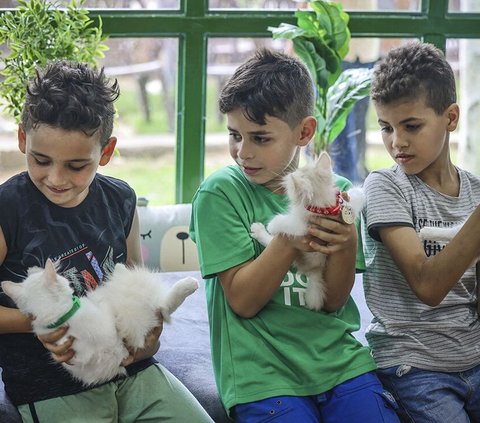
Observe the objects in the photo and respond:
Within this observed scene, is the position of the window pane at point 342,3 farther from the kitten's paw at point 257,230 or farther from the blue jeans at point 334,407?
the blue jeans at point 334,407

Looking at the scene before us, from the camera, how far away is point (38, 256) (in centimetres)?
194

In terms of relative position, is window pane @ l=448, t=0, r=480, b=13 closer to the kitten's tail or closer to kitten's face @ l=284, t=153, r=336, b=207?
kitten's face @ l=284, t=153, r=336, b=207

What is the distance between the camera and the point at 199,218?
6.65 feet

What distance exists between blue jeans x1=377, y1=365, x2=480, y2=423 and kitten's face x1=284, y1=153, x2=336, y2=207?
0.51m

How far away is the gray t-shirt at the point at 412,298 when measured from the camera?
2.05 metres

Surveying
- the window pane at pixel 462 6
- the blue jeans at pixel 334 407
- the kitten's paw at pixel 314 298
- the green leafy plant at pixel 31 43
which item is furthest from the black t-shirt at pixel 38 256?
the window pane at pixel 462 6

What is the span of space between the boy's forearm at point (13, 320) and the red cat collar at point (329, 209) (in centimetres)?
66

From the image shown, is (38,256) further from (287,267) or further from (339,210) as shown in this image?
(339,210)

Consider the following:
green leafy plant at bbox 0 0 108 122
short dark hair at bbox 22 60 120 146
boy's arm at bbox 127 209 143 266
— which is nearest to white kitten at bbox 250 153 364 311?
boy's arm at bbox 127 209 143 266

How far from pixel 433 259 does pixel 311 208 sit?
36cm

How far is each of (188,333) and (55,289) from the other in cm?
99

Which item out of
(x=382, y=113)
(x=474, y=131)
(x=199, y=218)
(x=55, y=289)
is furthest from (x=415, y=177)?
(x=474, y=131)

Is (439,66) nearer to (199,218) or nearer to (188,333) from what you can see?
(199,218)

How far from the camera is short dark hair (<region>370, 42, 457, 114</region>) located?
2.13m
